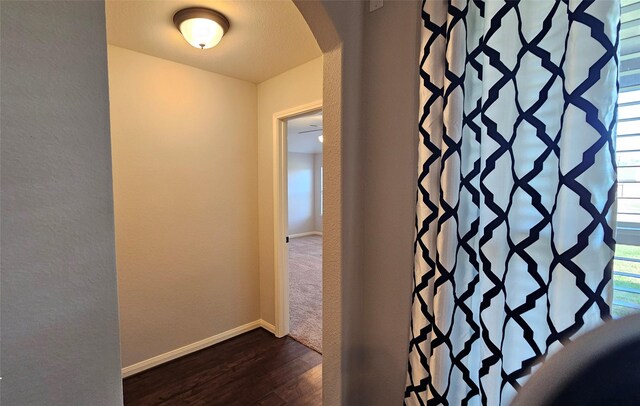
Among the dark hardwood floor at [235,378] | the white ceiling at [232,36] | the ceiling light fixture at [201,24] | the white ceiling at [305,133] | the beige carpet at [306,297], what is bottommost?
the dark hardwood floor at [235,378]

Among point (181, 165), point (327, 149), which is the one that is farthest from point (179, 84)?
point (327, 149)

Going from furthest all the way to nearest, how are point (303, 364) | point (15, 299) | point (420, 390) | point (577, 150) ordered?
point (303, 364)
point (420, 390)
point (577, 150)
point (15, 299)

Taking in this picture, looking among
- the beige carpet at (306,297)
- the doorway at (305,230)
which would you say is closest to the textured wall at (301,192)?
the doorway at (305,230)

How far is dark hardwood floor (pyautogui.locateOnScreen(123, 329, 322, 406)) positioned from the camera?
1900 mm

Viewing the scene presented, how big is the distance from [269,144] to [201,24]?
1.19 meters

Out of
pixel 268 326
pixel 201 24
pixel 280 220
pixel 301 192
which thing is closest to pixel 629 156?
pixel 201 24

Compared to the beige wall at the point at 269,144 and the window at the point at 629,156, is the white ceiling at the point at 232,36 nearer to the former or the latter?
the beige wall at the point at 269,144

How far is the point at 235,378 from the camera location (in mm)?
2102

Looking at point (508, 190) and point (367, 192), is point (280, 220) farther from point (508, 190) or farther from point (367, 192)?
point (508, 190)

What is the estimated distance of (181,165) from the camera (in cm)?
233

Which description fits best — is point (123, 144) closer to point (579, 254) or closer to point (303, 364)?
point (303, 364)

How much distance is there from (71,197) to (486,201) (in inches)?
44.8

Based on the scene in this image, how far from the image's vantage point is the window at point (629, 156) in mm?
828

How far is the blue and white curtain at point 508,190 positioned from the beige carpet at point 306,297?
5.63 ft
